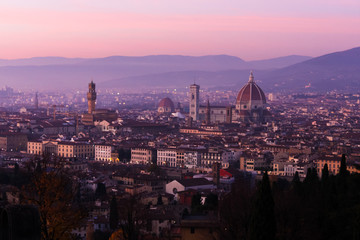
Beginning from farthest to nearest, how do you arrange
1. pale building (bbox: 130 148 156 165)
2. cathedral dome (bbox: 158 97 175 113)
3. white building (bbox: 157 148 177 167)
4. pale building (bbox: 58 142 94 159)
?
cathedral dome (bbox: 158 97 175 113), pale building (bbox: 58 142 94 159), pale building (bbox: 130 148 156 165), white building (bbox: 157 148 177 167)

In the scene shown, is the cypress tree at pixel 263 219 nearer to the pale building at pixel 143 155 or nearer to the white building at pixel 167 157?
the white building at pixel 167 157

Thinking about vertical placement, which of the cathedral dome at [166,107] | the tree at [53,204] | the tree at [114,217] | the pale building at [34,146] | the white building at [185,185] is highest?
→ the tree at [53,204]

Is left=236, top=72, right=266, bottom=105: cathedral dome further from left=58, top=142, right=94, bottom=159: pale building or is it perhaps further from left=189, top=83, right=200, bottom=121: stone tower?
left=58, top=142, right=94, bottom=159: pale building

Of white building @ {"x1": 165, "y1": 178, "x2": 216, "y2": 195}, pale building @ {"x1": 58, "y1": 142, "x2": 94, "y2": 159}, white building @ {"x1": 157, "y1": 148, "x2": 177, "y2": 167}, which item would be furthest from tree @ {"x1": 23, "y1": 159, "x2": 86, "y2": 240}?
pale building @ {"x1": 58, "y1": 142, "x2": 94, "y2": 159}

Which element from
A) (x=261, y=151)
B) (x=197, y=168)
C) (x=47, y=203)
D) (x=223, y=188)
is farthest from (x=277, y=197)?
(x=261, y=151)

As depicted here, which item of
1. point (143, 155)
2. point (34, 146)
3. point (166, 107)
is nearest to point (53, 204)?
point (143, 155)

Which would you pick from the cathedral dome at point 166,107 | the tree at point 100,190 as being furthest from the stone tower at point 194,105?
the tree at point 100,190

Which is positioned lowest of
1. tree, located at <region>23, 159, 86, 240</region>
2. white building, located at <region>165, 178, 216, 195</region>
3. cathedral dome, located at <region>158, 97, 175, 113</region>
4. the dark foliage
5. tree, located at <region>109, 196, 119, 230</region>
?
cathedral dome, located at <region>158, 97, 175, 113</region>

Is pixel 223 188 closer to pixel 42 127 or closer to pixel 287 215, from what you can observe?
pixel 287 215
